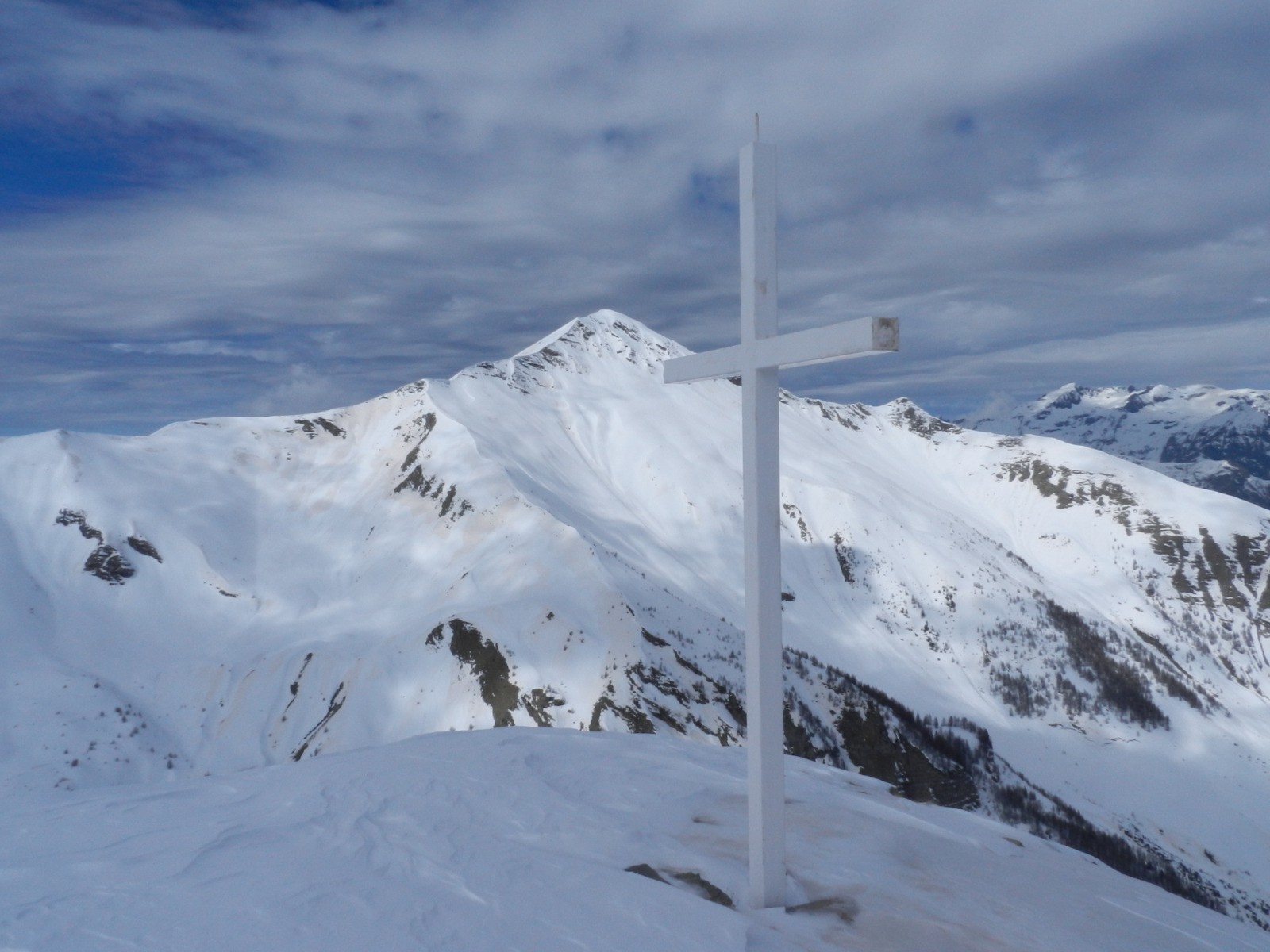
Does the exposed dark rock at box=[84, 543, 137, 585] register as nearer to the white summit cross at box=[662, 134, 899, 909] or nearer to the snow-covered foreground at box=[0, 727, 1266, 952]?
the snow-covered foreground at box=[0, 727, 1266, 952]

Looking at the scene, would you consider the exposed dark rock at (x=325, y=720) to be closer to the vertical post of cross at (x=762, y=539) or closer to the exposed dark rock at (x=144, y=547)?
the exposed dark rock at (x=144, y=547)

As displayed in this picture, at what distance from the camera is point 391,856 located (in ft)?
22.8

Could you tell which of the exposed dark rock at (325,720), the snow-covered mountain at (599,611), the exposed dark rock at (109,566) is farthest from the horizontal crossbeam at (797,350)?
the exposed dark rock at (109,566)

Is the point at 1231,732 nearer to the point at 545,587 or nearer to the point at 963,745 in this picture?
A: the point at 963,745

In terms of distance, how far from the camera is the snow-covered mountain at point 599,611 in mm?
51438

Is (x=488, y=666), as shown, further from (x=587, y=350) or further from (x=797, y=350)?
(x=587, y=350)

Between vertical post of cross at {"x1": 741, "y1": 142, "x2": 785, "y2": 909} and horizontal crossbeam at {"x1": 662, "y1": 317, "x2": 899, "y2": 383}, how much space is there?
14 centimetres

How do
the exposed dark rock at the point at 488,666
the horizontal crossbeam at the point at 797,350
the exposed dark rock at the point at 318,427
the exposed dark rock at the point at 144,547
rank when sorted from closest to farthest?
1. the horizontal crossbeam at the point at 797,350
2. the exposed dark rock at the point at 488,666
3. the exposed dark rock at the point at 144,547
4. the exposed dark rock at the point at 318,427

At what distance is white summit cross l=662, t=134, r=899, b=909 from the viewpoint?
6.48 m

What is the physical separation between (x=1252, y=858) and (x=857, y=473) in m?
86.3

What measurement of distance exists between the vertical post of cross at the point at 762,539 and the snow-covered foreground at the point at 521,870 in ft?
2.05

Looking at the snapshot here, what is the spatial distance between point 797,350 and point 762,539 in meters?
1.61

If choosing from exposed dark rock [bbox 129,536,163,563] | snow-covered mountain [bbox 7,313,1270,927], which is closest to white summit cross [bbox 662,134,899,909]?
snow-covered mountain [bbox 7,313,1270,927]

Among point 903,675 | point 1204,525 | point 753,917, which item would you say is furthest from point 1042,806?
point 1204,525
